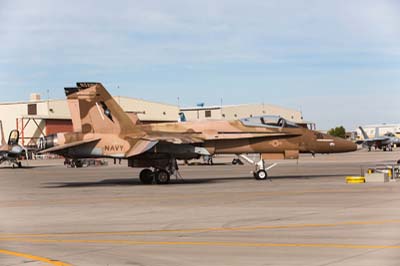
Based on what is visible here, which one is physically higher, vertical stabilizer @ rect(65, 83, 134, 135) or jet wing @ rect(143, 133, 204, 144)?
vertical stabilizer @ rect(65, 83, 134, 135)

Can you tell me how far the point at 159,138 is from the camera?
106 feet

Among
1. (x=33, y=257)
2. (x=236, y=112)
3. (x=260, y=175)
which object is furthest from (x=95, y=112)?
(x=236, y=112)

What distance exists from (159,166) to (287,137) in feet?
22.1

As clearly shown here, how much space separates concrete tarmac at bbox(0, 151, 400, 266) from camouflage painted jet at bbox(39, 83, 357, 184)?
23.1ft

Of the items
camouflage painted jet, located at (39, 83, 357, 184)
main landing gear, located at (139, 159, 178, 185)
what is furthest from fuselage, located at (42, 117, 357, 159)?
main landing gear, located at (139, 159, 178, 185)

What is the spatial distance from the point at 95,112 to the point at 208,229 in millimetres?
19458

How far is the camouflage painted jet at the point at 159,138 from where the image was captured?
107ft

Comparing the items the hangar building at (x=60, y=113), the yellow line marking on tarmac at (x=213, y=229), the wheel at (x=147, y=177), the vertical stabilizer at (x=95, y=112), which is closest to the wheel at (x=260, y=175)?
the wheel at (x=147, y=177)

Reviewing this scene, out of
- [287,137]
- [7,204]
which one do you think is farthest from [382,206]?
[287,137]

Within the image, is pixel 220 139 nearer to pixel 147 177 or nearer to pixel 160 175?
pixel 160 175

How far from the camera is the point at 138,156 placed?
33.1m

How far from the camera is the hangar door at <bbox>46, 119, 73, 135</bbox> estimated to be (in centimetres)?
11136

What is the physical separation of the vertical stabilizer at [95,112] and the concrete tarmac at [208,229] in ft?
26.3

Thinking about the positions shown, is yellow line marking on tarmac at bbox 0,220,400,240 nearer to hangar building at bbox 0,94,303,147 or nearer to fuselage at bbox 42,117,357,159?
fuselage at bbox 42,117,357,159
